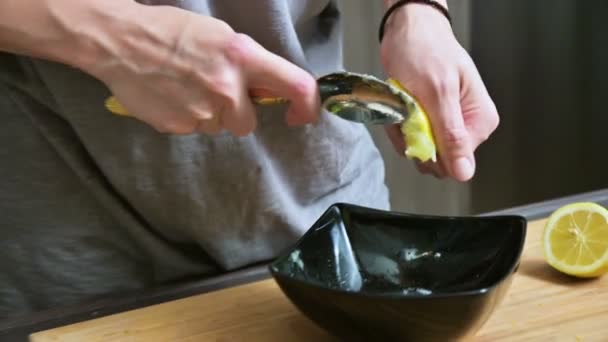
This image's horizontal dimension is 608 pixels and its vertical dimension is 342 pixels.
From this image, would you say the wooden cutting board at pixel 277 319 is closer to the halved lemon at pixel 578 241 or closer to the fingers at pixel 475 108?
the halved lemon at pixel 578 241

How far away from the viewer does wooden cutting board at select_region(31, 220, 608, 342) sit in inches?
22.5

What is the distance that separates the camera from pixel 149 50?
546mm

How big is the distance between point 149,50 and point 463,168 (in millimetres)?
277

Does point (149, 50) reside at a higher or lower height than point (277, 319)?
higher

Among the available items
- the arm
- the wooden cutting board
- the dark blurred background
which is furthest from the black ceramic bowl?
the dark blurred background

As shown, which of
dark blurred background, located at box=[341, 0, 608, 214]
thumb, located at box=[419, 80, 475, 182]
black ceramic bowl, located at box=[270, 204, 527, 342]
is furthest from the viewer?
dark blurred background, located at box=[341, 0, 608, 214]

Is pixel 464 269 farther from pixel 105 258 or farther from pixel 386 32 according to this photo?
pixel 105 258

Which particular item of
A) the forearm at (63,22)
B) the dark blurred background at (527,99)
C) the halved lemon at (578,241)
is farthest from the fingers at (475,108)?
the dark blurred background at (527,99)

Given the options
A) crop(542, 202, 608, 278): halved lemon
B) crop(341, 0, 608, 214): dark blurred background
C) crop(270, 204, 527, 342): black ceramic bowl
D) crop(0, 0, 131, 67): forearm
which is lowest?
crop(341, 0, 608, 214): dark blurred background

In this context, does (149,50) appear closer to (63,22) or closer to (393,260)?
(63,22)

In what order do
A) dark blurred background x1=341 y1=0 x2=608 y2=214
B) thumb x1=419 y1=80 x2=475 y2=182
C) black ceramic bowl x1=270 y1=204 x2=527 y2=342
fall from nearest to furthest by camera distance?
black ceramic bowl x1=270 y1=204 x2=527 y2=342, thumb x1=419 y1=80 x2=475 y2=182, dark blurred background x1=341 y1=0 x2=608 y2=214

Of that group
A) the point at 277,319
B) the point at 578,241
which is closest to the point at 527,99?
the point at 578,241

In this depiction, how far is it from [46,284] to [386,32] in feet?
1.32

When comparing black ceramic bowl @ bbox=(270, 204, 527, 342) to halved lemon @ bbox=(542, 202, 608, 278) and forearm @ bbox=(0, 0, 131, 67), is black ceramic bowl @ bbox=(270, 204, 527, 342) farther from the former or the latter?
forearm @ bbox=(0, 0, 131, 67)
